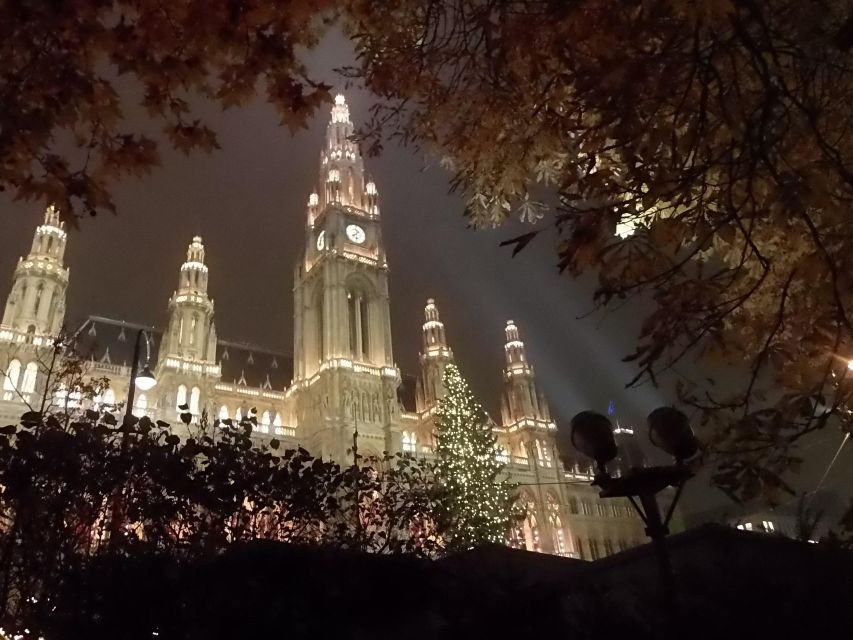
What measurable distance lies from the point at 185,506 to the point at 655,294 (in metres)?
8.90

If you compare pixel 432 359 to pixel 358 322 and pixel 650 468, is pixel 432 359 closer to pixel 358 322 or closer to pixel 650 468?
pixel 358 322

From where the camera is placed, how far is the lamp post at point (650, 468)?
4.80m

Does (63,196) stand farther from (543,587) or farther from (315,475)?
(315,475)

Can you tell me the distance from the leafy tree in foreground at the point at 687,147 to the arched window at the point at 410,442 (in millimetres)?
39394

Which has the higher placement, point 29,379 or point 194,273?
point 194,273

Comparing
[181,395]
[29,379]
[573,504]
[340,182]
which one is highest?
[340,182]

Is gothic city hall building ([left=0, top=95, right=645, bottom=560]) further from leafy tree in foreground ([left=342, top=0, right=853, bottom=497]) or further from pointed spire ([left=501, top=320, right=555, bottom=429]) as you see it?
leafy tree in foreground ([left=342, top=0, right=853, bottom=497])

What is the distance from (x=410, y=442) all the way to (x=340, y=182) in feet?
Answer: 70.3

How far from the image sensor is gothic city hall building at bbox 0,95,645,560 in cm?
3888

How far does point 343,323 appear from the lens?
145 feet

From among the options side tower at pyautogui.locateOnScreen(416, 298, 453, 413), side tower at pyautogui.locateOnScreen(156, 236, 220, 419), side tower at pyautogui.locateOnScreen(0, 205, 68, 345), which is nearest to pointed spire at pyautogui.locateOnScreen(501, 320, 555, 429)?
side tower at pyautogui.locateOnScreen(416, 298, 453, 413)

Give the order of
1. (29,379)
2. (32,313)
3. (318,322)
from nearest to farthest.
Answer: (29,379) → (32,313) → (318,322)

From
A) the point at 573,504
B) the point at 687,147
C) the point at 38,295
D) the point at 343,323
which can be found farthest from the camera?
the point at 573,504

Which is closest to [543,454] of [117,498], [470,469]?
[470,469]
